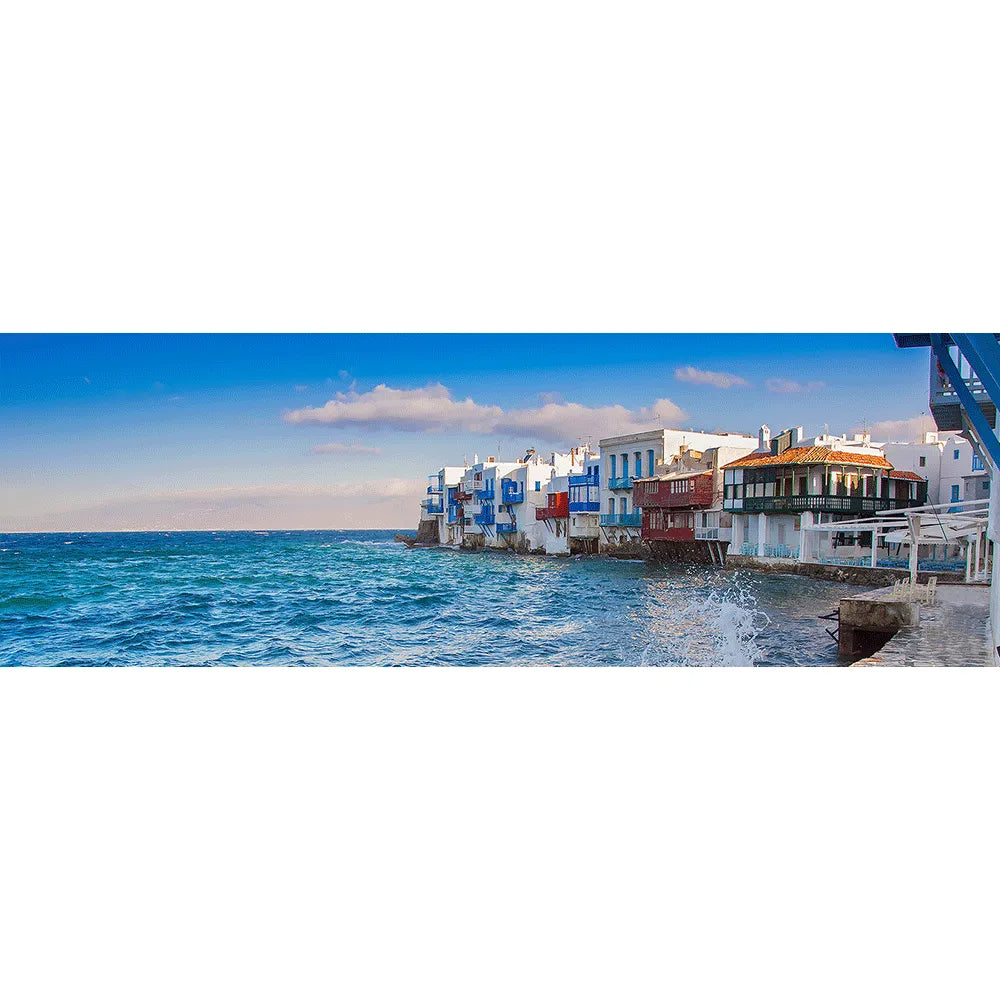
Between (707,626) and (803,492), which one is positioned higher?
(803,492)

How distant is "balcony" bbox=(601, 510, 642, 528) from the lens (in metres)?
5.82

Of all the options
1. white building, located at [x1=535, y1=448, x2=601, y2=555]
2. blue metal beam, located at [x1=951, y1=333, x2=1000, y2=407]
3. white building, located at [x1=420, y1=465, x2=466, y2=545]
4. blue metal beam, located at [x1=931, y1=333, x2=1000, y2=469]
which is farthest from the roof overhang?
white building, located at [x1=420, y1=465, x2=466, y2=545]

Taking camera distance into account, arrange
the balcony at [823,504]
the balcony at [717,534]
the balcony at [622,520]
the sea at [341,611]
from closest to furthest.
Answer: the sea at [341,611] → the balcony at [823,504] → the balcony at [717,534] → the balcony at [622,520]

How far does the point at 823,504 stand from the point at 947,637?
3.69ft

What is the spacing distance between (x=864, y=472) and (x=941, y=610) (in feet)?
3.53

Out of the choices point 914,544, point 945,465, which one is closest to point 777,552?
point 914,544

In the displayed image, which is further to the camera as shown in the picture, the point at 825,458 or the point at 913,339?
the point at 825,458

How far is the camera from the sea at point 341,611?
5.06 meters

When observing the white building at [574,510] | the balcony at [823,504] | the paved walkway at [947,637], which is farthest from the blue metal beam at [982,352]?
the white building at [574,510]

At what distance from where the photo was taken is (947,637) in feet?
16.0

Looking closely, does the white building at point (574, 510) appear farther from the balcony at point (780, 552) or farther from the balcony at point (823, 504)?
the balcony at point (780, 552)

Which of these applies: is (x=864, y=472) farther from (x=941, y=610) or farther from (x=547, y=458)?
(x=547, y=458)

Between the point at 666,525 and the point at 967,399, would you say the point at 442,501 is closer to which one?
the point at 666,525
